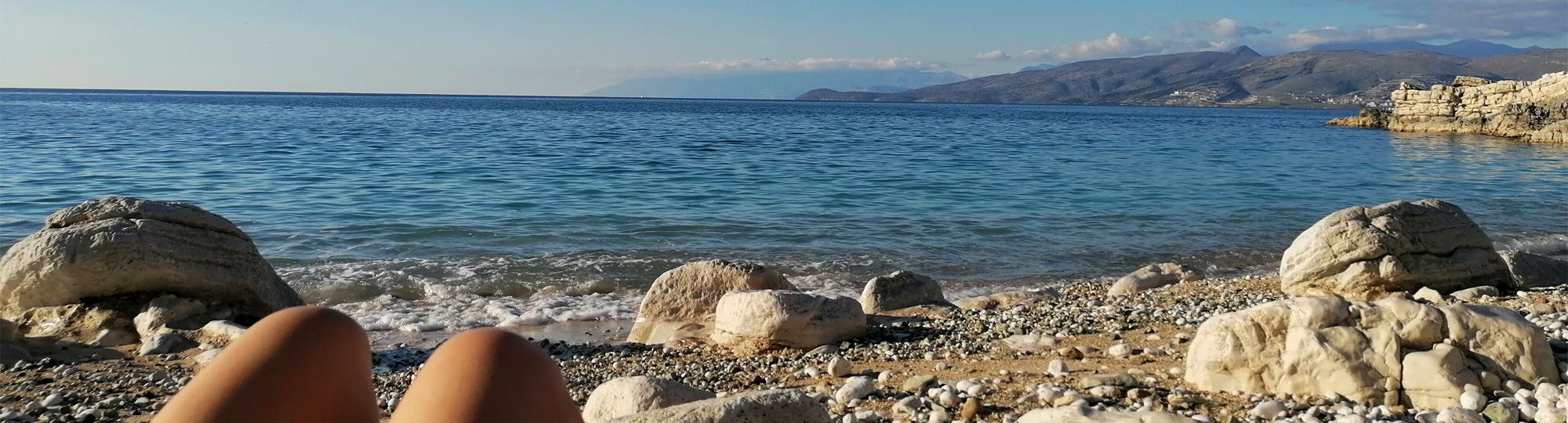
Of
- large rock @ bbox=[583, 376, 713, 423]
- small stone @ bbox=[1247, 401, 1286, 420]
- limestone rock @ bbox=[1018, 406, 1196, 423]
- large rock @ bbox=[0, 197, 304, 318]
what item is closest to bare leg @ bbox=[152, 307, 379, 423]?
large rock @ bbox=[583, 376, 713, 423]

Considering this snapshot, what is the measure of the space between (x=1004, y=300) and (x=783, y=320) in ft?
10.9

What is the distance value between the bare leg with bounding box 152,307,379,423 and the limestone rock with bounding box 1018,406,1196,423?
2.86 meters

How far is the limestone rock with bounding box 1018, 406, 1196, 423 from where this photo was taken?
406 cm

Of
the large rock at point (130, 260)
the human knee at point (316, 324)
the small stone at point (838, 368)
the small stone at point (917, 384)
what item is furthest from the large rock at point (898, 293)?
the human knee at point (316, 324)

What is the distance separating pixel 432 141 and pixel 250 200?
2123cm

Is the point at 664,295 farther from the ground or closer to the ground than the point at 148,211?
closer to the ground

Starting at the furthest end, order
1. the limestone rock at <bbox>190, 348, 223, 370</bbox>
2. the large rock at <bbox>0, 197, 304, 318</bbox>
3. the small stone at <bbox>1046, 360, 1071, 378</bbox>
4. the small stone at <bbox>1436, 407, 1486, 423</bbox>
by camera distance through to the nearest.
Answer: the large rock at <bbox>0, 197, 304, 318</bbox>, the limestone rock at <bbox>190, 348, 223, 370</bbox>, the small stone at <bbox>1046, 360, 1071, 378</bbox>, the small stone at <bbox>1436, 407, 1486, 423</bbox>

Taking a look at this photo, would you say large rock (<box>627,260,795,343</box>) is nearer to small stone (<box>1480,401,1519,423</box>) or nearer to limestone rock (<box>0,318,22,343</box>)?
limestone rock (<box>0,318,22,343</box>)

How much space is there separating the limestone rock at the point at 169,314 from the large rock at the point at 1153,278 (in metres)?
8.45

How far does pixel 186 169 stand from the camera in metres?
23.5

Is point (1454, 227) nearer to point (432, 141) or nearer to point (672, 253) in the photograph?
point (672, 253)

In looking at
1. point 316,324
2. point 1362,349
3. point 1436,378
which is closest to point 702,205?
point 1362,349

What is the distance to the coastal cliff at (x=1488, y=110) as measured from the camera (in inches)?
1998

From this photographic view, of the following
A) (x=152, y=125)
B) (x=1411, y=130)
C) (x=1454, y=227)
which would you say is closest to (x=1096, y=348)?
(x=1454, y=227)
